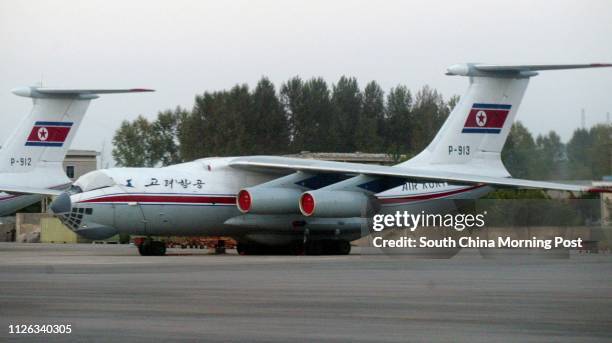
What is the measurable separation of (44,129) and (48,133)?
0.18 metres

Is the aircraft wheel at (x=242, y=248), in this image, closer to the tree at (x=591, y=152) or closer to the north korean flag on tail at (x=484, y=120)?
the north korean flag on tail at (x=484, y=120)

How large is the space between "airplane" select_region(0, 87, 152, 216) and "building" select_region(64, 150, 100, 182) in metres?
31.9

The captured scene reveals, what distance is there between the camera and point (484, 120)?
31.2 m

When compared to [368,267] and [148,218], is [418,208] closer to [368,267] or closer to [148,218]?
[148,218]

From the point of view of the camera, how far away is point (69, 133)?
1405 inches

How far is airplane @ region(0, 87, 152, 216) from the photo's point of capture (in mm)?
34906

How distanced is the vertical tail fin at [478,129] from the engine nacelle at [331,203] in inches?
108

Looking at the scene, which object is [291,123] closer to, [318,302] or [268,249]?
[268,249]

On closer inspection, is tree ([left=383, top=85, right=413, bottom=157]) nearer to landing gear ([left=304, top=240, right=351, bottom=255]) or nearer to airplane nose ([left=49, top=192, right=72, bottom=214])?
landing gear ([left=304, top=240, right=351, bottom=255])

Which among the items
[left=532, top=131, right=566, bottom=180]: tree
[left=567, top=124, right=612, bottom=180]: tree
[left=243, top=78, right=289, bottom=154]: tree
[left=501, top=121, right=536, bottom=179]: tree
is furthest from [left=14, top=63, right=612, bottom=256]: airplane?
[left=243, top=78, right=289, bottom=154]: tree

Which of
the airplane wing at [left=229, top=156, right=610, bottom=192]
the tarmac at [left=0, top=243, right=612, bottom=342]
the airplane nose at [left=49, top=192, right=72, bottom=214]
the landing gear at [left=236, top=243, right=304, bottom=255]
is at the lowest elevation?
the landing gear at [left=236, top=243, right=304, bottom=255]

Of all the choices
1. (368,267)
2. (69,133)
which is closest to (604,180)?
(368,267)

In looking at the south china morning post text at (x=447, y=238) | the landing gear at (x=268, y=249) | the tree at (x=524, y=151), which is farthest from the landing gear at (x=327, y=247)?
the tree at (x=524, y=151)

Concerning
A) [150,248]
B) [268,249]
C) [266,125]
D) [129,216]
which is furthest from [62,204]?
[266,125]
